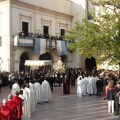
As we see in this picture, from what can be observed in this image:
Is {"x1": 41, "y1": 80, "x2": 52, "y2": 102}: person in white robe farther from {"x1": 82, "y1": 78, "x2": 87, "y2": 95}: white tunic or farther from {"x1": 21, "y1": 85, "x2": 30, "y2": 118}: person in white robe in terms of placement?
{"x1": 21, "y1": 85, "x2": 30, "y2": 118}: person in white robe

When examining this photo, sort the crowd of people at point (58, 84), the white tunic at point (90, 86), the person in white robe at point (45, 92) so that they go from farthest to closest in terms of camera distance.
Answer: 1. the white tunic at point (90, 86)
2. the person in white robe at point (45, 92)
3. the crowd of people at point (58, 84)

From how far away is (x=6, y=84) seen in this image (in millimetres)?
28156

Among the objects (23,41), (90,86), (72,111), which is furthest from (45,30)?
(72,111)

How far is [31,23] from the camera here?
35.3 metres

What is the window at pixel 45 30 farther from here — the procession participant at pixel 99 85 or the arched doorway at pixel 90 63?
the procession participant at pixel 99 85

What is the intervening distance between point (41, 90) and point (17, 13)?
57.5ft

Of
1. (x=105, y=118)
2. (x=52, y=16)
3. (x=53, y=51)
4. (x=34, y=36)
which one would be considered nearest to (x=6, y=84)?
(x=34, y=36)

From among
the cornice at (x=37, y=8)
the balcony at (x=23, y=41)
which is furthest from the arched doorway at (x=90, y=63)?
the balcony at (x=23, y=41)

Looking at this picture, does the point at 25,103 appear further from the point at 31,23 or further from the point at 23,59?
the point at 31,23

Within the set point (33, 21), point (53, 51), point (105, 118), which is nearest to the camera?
point (105, 118)

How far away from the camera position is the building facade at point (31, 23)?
32344mm

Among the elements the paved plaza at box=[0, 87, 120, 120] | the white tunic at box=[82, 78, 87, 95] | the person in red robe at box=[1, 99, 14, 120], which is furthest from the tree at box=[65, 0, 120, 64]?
the person in red robe at box=[1, 99, 14, 120]

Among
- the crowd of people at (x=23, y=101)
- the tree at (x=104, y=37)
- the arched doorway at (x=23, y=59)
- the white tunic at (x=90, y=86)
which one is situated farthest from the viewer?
the arched doorway at (x=23, y=59)

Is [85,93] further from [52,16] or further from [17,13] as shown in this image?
[52,16]
